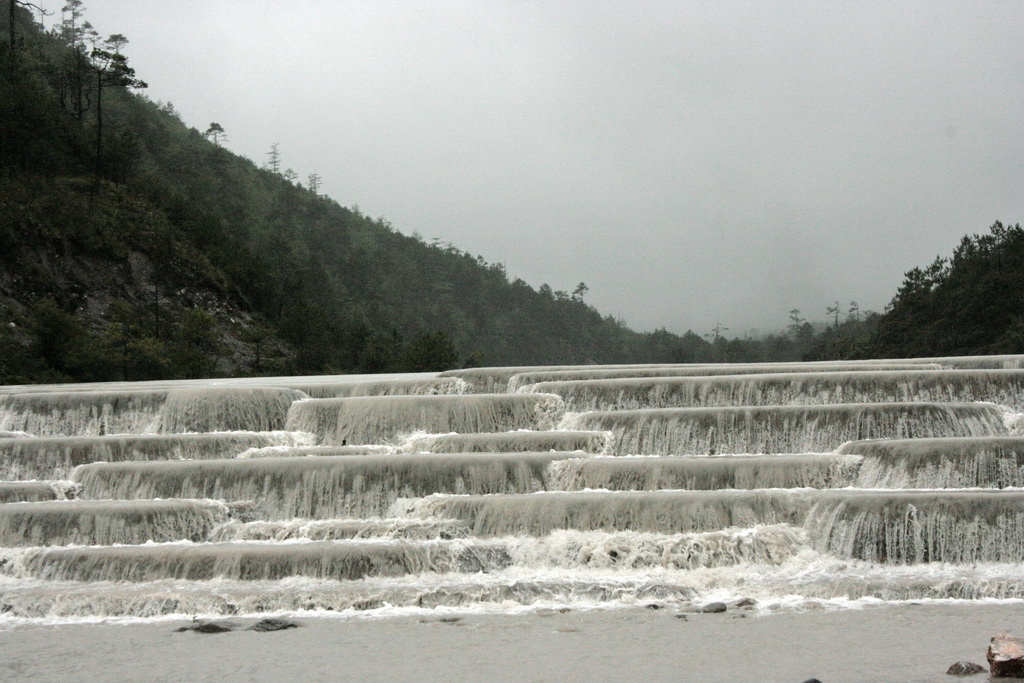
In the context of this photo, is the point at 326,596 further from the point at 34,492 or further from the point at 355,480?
the point at 34,492

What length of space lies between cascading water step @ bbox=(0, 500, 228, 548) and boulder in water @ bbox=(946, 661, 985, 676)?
8.64 meters

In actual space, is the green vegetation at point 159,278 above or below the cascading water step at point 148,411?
above

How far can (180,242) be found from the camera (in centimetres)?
6266

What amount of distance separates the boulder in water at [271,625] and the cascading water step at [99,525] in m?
3.50

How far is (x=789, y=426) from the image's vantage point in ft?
53.2

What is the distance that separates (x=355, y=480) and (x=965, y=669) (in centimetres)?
815

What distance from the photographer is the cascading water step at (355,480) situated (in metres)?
14.1

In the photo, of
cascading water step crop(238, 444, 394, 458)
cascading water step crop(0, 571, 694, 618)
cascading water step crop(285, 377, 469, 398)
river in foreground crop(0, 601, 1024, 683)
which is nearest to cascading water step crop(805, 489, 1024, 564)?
river in foreground crop(0, 601, 1024, 683)

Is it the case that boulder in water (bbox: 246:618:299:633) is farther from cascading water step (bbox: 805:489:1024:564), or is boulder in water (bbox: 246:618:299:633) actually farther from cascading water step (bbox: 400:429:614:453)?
cascading water step (bbox: 400:429:614:453)

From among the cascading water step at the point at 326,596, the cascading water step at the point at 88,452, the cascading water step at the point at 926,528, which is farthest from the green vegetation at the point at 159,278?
the cascading water step at the point at 926,528

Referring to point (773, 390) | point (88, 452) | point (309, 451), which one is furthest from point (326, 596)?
point (773, 390)

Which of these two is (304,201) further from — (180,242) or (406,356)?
(406,356)

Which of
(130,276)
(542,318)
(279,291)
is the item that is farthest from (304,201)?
(130,276)

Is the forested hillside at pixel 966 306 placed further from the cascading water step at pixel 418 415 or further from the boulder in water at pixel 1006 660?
the boulder in water at pixel 1006 660
